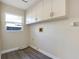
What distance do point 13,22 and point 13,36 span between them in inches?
27.5

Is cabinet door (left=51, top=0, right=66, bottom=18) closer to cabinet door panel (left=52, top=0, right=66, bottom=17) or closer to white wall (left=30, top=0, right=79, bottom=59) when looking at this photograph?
cabinet door panel (left=52, top=0, right=66, bottom=17)

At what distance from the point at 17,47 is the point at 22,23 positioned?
1299 millimetres

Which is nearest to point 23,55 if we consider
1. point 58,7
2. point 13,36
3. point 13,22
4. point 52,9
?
point 13,36

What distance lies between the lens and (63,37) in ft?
6.91

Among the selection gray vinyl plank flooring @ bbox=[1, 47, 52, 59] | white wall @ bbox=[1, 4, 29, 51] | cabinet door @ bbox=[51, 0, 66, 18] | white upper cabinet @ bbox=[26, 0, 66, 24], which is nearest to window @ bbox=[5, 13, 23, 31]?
white wall @ bbox=[1, 4, 29, 51]

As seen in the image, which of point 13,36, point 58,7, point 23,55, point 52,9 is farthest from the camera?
point 13,36

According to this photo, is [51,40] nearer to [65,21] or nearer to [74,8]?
[65,21]

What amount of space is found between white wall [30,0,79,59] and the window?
1.22m

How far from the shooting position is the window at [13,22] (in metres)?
3.20

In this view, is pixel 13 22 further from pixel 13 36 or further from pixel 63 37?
pixel 63 37

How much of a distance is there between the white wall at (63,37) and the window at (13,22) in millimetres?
1223

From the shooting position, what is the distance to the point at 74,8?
5.98 feet

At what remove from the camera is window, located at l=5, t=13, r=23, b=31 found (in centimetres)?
320

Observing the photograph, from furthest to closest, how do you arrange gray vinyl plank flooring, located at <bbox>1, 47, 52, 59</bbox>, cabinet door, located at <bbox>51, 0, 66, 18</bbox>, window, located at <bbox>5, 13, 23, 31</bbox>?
window, located at <bbox>5, 13, 23, 31</bbox>
gray vinyl plank flooring, located at <bbox>1, 47, 52, 59</bbox>
cabinet door, located at <bbox>51, 0, 66, 18</bbox>
